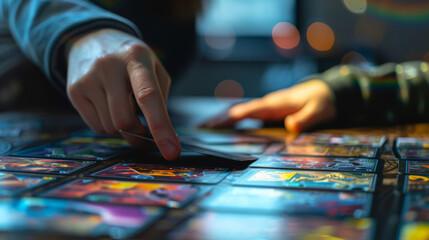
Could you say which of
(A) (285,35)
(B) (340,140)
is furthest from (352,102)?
(A) (285,35)

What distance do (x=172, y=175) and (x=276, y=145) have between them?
293mm

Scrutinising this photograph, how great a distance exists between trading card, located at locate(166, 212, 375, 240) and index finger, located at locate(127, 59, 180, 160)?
24 centimetres

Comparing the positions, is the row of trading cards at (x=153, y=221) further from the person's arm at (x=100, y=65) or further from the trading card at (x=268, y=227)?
the person's arm at (x=100, y=65)

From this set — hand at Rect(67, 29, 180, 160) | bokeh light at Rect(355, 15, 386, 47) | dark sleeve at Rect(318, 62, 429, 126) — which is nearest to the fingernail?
hand at Rect(67, 29, 180, 160)

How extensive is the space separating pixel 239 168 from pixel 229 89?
132 inches

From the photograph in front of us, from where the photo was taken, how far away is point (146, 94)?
643 mm

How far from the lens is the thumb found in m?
0.96

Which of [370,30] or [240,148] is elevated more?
[370,30]

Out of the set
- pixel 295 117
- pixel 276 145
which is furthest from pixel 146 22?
pixel 276 145

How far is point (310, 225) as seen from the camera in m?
0.36

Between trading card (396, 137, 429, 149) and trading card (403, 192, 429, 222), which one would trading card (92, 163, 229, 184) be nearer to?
trading card (403, 192, 429, 222)

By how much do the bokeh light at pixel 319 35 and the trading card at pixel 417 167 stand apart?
309cm

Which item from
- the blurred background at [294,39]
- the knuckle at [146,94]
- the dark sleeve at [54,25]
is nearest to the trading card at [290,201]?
the knuckle at [146,94]

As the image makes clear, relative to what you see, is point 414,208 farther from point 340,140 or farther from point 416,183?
point 340,140
